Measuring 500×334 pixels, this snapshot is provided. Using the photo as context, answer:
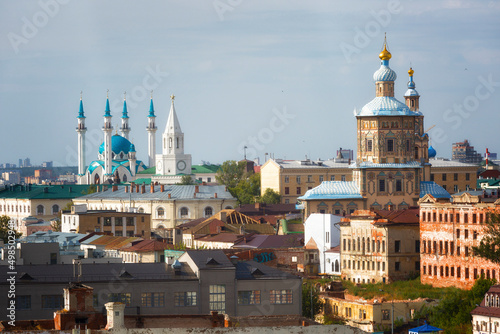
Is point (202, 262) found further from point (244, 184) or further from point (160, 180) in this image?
point (160, 180)

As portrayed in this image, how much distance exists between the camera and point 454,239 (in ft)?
263

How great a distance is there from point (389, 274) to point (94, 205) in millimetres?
62829

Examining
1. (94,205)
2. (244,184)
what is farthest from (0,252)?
(244,184)

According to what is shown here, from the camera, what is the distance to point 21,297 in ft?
184

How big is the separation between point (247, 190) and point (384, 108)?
226 feet

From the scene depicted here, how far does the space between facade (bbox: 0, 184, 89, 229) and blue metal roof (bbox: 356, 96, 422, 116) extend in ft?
186

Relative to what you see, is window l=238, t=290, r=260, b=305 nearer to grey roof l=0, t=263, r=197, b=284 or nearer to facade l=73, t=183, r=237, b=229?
grey roof l=0, t=263, r=197, b=284

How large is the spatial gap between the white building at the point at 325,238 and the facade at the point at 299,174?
57.9 metres

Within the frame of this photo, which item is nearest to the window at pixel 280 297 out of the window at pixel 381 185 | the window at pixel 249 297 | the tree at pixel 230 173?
the window at pixel 249 297

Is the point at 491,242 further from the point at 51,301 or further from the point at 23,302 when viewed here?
the point at 23,302

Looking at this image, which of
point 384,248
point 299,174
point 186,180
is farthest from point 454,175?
point 384,248

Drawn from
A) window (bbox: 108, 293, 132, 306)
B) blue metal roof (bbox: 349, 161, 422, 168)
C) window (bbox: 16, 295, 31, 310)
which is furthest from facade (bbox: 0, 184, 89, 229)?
window (bbox: 16, 295, 31, 310)

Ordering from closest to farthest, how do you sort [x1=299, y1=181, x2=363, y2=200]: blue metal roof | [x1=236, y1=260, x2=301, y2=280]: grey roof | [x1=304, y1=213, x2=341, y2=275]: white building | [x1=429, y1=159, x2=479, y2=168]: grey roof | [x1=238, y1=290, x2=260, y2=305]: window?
1. [x1=238, y1=290, x2=260, y2=305]: window
2. [x1=236, y1=260, x2=301, y2=280]: grey roof
3. [x1=304, y1=213, x2=341, y2=275]: white building
4. [x1=299, y1=181, x2=363, y2=200]: blue metal roof
5. [x1=429, y1=159, x2=479, y2=168]: grey roof

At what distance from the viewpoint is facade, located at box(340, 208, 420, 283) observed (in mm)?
84938
